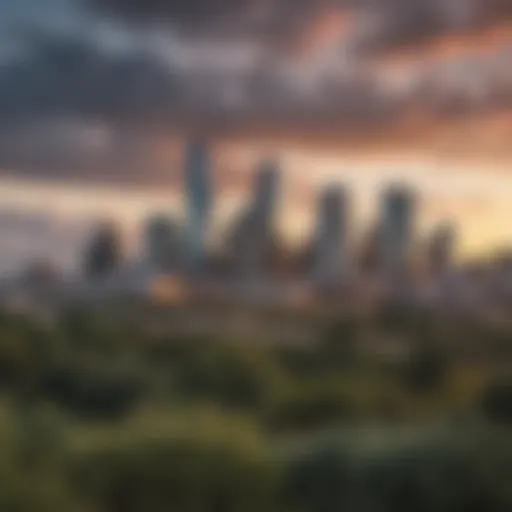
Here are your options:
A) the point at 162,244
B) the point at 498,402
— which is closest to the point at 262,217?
the point at 162,244

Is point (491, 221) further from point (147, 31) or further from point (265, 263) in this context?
point (147, 31)

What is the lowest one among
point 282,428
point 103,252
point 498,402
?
point 282,428

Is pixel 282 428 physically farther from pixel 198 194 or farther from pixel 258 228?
pixel 198 194

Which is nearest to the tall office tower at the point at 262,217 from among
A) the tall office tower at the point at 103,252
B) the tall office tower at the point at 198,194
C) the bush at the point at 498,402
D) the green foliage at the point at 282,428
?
the tall office tower at the point at 198,194

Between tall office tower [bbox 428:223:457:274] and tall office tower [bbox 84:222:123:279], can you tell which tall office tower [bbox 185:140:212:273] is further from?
tall office tower [bbox 428:223:457:274]

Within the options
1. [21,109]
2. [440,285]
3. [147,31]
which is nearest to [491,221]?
[440,285]

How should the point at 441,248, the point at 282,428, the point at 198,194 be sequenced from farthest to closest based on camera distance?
the point at 282,428
the point at 198,194
the point at 441,248

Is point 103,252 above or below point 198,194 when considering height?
below

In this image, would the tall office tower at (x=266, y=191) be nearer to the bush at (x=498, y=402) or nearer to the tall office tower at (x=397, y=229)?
the tall office tower at (x=397, y=229)
